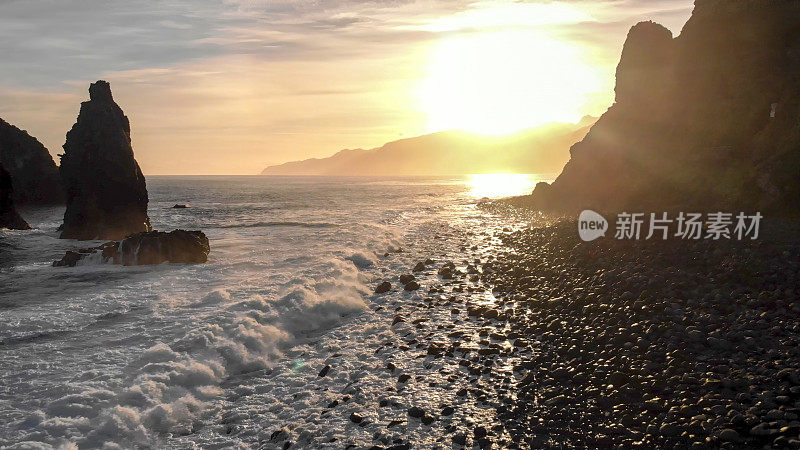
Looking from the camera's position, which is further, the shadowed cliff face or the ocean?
the shadowed cliff face

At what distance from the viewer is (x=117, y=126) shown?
39.7 meters

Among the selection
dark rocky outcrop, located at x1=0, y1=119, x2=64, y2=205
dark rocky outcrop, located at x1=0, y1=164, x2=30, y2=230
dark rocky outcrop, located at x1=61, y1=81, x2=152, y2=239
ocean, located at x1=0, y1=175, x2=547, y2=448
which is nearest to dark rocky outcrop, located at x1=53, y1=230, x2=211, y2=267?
ocean, located at x1=0, y1=175, x2=547, y2=448

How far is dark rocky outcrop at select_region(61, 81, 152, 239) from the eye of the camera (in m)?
37.3

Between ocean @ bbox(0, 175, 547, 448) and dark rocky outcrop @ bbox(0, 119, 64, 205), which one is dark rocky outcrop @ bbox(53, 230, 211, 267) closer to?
ocean @ bbox(0, 175, 547, 448)

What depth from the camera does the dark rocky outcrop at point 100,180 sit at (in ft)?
122

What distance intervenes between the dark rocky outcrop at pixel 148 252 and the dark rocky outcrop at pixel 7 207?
81.9 feet

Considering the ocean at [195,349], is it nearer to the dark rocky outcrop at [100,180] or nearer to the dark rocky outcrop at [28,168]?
the dark rocky outcrop at [100,180]

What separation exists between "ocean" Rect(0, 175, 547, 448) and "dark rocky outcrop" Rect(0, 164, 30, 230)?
20.7 metres

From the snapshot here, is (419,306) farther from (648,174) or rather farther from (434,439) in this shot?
(648,174)

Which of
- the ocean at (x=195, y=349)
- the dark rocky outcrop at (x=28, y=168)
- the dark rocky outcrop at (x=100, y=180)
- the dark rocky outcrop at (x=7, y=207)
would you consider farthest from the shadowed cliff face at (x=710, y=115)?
the dark rocky outcrop at (x=28, y=168)

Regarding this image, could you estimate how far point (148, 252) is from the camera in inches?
1022

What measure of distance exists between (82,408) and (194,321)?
5518 mm

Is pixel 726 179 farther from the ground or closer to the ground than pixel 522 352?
farther from the ground

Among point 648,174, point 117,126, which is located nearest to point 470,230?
point 648,174
